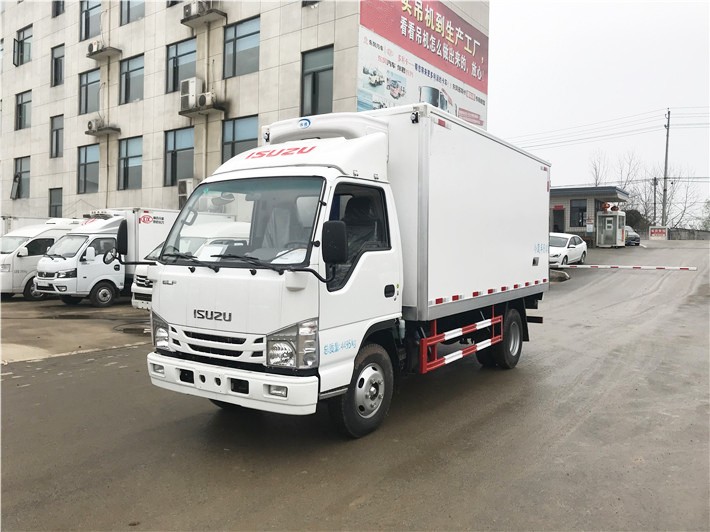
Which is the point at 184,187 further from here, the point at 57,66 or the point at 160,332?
the point at 160,332

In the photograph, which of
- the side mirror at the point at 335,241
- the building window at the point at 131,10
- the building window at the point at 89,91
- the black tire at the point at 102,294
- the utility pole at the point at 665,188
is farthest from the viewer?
the utility pole at the point at 665,188

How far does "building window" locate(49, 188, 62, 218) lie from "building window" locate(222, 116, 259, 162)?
1286cm

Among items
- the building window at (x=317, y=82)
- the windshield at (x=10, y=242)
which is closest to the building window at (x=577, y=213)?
the building window at (x=317, y=82)

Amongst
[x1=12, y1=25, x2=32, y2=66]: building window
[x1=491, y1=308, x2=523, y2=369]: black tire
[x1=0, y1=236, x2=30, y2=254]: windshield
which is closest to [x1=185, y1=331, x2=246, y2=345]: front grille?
[x1=491, y1=308, x2=523, y2=369]: black tire

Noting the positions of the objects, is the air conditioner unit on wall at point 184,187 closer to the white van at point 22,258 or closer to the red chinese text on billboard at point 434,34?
the white van at point 22,258

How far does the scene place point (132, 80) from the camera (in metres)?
24.9

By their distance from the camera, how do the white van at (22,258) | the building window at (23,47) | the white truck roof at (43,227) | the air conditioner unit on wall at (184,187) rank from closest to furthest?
the white van at (22,258) → the white truck roof at (43,227) → the air conditioner unit on wall at (184,187) → the building window at (23,47)

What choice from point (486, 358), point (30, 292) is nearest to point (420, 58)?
point (486, 358)

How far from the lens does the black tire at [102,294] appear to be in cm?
1485

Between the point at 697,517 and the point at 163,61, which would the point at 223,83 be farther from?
the point at 697,517

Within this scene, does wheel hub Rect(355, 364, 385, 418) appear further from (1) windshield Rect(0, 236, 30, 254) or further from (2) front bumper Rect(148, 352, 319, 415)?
(1) windshield Rect(0, 236, 30, 254)

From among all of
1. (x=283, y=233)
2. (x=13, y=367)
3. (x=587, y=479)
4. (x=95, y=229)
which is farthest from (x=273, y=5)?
(x=587, y=479)

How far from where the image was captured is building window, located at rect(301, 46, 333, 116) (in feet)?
59.1

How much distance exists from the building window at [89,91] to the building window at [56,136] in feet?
7.78
